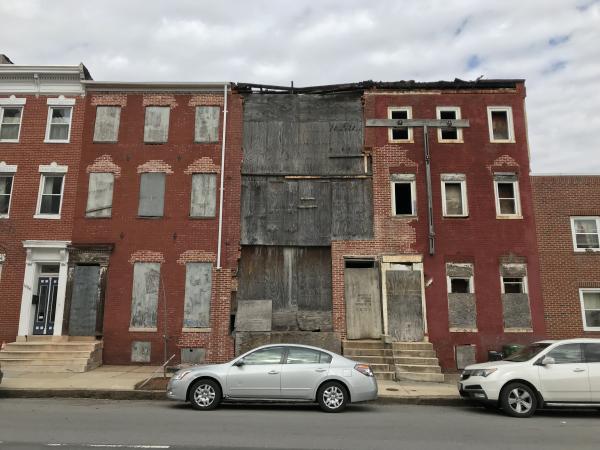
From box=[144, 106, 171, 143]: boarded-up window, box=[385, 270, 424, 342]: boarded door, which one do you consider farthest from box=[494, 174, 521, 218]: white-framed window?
box=[144, 106, 171, 143]: boarded-up window

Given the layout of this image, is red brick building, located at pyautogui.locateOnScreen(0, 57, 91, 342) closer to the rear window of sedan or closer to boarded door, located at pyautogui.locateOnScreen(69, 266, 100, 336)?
boarded door, located at pyautogui.locateOnScreen(69, 266, 100, 336)

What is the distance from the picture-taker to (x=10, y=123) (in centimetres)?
1858

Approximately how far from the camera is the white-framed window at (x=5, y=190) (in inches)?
707

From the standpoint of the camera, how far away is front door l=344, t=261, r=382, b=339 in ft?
54.0

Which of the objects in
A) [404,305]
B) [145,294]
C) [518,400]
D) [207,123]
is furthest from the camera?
[207,123]

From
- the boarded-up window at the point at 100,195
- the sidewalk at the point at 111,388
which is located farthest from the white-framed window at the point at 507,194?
the boarded-up window at the point at 100,195

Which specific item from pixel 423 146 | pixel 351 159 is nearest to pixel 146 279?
pixel 351 159

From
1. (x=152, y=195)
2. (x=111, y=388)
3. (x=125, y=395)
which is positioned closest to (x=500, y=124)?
(x=152, y=195)

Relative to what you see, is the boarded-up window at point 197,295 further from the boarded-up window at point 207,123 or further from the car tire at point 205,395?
the car tire at point 205,395

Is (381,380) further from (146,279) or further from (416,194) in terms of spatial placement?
(146,279)

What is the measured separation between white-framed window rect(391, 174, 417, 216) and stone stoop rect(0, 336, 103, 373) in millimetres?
11556

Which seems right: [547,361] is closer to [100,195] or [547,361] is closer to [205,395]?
[205,395]

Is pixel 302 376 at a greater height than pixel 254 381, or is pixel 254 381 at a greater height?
pixel 302 376

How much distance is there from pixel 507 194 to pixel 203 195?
1132 centimetres
